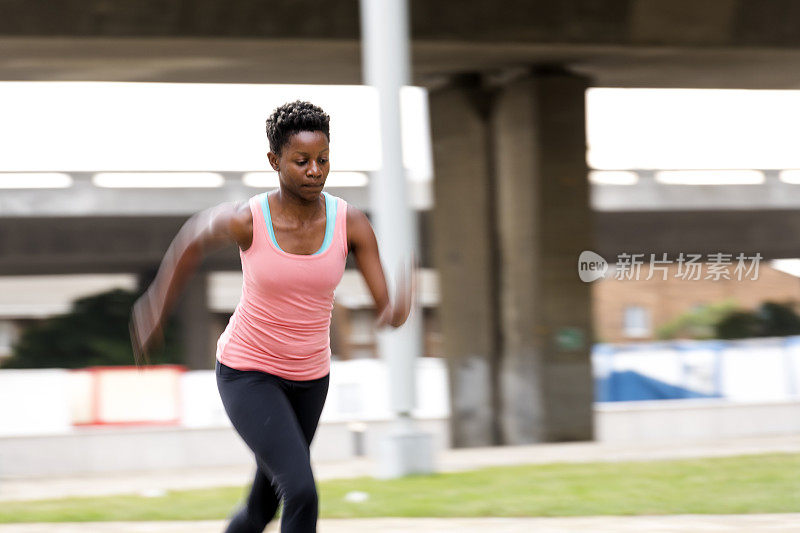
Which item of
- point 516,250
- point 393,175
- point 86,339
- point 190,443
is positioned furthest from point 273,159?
point 86,339

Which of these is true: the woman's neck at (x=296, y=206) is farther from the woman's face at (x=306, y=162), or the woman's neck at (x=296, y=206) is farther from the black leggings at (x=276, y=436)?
the black leggings at (x=276, y=436)

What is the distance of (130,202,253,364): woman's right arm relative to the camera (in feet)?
14.3

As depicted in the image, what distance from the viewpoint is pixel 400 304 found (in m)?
4.54

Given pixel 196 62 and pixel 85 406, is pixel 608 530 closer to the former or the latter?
pixel 196 62

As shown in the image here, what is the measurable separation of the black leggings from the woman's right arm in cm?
31

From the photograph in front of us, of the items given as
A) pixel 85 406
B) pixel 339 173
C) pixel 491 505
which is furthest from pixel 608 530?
pixel 339 173

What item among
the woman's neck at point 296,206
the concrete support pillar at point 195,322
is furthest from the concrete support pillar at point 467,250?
the concrete support pillar at point 195,322

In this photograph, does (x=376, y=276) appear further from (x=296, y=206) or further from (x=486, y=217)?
(x=486, y=217)

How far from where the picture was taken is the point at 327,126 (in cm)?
436

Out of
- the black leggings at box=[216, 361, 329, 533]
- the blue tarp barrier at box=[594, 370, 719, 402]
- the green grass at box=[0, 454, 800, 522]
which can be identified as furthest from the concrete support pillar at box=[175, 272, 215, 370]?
the black leggings at box=[216, 361, 329, 533]

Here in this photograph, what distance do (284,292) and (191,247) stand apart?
34 cm

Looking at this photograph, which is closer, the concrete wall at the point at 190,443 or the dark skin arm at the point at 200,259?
the dark skin arm at the point at 200,259

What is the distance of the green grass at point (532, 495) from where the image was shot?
26.8 feet

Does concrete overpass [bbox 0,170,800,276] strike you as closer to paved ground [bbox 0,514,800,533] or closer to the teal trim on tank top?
paved ground [bbox 0,514,800,533]
